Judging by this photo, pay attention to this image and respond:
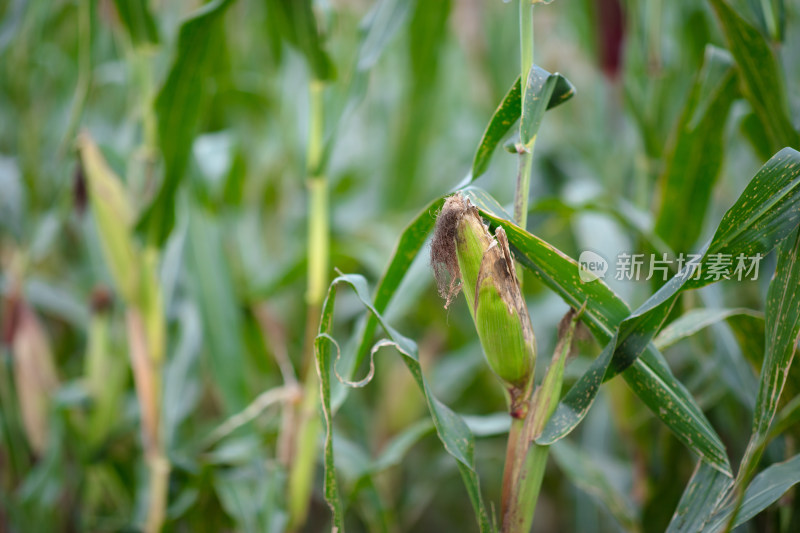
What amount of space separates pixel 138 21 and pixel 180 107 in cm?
13

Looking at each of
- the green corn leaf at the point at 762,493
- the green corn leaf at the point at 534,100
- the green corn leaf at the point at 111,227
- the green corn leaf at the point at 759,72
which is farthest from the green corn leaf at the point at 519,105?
the green corn leaf at the point at 111,227

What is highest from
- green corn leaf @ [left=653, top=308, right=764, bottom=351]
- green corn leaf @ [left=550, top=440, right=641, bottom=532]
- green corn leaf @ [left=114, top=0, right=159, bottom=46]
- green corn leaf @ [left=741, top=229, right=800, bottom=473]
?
green corn leaf @ [left=114, top=0, right=159, bottom=46]

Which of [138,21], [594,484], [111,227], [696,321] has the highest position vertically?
[138,21]

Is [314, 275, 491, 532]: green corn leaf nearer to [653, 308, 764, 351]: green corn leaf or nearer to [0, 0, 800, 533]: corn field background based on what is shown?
[0, 0, 800, 533]: corn field background

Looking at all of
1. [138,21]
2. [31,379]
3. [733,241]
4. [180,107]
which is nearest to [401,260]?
[733,241]

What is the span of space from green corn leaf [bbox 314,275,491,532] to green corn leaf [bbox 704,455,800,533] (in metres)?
0.18

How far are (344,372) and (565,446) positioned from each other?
325 millimetres

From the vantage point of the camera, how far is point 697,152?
0.63 metres

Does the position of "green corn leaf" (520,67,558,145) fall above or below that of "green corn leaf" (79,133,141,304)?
above

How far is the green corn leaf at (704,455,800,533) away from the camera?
0.43 meters

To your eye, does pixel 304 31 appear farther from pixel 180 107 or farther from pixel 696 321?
pixel 696 321

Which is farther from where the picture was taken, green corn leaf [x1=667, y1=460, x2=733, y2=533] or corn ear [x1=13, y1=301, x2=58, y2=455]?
corn ear [x1=13, y1=301, x2=58, y2=455]

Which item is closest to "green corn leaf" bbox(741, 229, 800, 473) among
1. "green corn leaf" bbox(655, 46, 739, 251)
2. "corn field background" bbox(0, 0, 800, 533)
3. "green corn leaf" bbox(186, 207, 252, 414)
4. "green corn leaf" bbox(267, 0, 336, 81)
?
"corn field background" bbox(0, 0, 800, 533)

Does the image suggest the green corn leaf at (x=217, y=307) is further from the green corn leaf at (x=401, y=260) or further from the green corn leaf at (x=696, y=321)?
the green corn leaf at (x=696, y=321)
